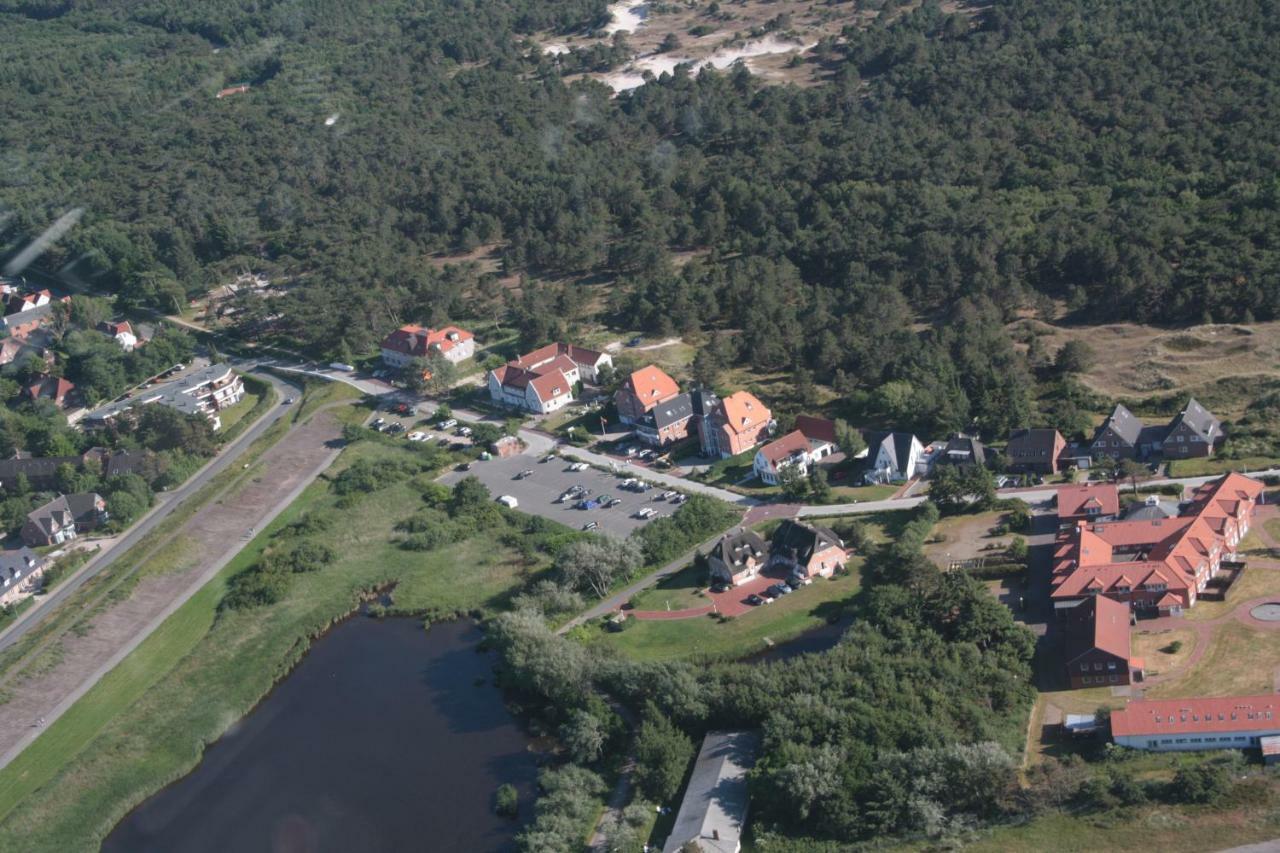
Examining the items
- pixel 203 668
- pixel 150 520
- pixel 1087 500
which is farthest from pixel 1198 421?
pixel 150 520

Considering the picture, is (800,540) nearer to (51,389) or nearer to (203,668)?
(203,668)

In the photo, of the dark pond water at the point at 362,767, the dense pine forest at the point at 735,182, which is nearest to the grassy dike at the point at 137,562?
the dark pond water at the point at 362,767

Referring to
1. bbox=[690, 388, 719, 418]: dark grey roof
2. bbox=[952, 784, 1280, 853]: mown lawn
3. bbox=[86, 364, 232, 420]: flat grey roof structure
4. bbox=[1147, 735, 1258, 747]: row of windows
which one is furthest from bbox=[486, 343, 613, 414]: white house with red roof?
bbox=[1147, 735, 1258, 747]: row of windows

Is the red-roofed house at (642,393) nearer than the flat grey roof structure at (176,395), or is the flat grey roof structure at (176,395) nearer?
the red-roofed house at (642,393)

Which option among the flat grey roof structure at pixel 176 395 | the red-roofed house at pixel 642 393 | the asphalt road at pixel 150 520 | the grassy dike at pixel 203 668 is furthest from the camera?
the flat grey roof structure at pixel 176 395

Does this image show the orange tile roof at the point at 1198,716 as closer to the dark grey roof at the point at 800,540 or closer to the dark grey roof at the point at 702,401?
the dark grey roof at the point at 800,540

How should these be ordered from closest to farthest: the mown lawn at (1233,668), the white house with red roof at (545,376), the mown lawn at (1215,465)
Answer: the mown lawn at (1233,668)
the mown lawn at (1215,465)
the white house with red roof at (545,376)

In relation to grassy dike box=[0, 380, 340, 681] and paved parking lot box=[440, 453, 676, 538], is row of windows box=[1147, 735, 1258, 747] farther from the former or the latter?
grassy dike box=[0, 380, 340, 681]

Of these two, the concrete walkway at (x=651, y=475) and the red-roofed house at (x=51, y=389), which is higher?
the red-roofed house at (x=51, y=389)
